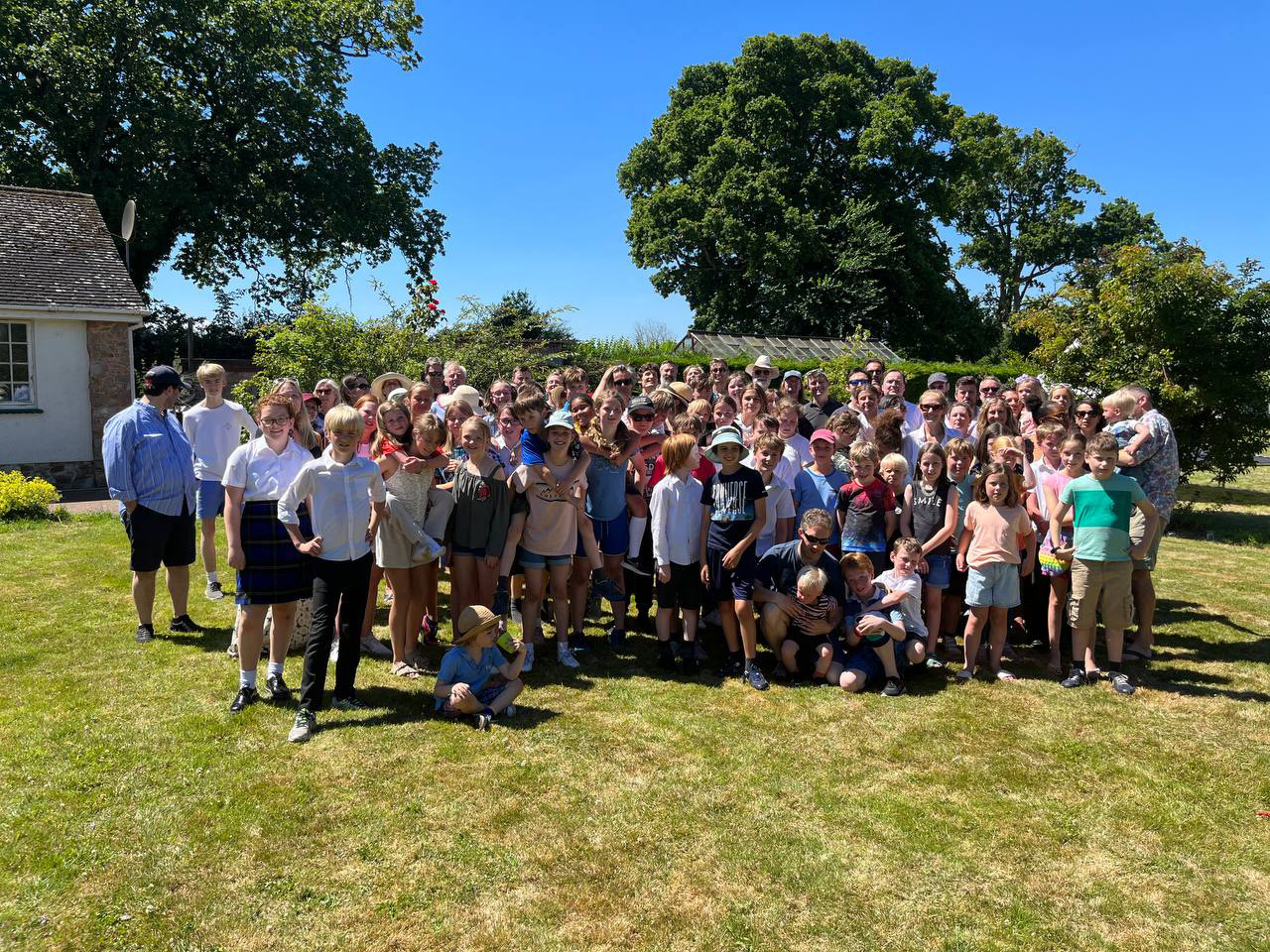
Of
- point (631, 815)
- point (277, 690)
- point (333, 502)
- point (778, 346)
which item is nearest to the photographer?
point (631, 815)

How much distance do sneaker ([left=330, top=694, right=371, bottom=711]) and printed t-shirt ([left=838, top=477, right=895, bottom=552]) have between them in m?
3.35

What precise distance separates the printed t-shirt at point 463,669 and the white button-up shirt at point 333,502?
2.64 ft

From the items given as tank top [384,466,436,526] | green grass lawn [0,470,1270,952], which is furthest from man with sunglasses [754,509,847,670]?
tank top [384,466,436,526]

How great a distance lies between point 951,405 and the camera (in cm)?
728

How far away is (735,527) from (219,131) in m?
26.3

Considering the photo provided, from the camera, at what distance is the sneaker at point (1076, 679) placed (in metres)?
5.64

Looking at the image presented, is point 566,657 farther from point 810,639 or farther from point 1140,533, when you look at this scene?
point 1140,533

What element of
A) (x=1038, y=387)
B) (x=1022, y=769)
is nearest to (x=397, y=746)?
(x=1022, y=769)

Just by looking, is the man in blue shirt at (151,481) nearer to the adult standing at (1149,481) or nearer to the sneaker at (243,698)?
the sneaker at (243,698)

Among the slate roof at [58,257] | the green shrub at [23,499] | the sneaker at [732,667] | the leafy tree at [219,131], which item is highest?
the leafy tree at [219,131]

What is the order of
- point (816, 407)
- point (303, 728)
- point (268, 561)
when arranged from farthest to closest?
point (816, 407) → point (268, 561) → point (303, 728)

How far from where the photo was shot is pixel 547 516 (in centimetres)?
568

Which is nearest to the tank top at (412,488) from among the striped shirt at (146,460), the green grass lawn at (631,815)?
→ the green grass lawn at (631,815)

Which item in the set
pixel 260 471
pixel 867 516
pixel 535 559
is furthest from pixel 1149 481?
pixel 260 471
